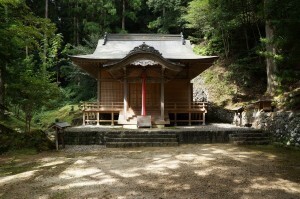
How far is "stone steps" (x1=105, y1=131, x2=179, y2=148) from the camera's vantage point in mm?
10652

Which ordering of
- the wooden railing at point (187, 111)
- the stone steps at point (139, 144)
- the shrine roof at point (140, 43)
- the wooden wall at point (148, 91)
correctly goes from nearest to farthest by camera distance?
the stone steps at point (139, 144) → the wooden railing at point (187, 111) → the wooden wall at point (148, 91) → the shrine roof at point (140, 43)

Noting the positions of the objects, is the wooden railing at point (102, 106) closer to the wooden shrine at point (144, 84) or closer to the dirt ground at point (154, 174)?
the wooden shrine at point (144, 84)

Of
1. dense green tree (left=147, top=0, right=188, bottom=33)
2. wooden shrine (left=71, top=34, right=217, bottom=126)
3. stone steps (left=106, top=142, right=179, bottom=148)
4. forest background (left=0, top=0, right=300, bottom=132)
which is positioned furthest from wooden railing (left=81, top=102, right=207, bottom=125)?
dense green tree (left=147, top=0, right=188, bottom=33)

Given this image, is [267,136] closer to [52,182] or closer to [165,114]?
[165,114]

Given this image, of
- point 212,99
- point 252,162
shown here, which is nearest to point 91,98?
point 212,99

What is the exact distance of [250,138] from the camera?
11.1 m

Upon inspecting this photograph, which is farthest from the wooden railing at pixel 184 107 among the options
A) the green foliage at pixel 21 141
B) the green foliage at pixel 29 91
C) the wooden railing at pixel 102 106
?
the green foliage at pixel 21 141

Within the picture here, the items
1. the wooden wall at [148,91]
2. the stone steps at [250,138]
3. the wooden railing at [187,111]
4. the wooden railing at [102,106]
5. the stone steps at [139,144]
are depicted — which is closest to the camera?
the stone steps at [139,144]

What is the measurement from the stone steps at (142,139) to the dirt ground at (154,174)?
1.22m

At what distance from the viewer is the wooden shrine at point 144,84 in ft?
45.0

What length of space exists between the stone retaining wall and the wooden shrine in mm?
3882

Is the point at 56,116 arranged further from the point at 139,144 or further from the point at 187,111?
the point at 139,144

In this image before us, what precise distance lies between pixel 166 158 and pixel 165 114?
287 inches

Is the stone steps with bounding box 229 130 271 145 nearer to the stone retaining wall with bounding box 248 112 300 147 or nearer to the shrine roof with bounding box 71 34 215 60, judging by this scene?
the stone retaining wall with bounding box 248 112 300 147
